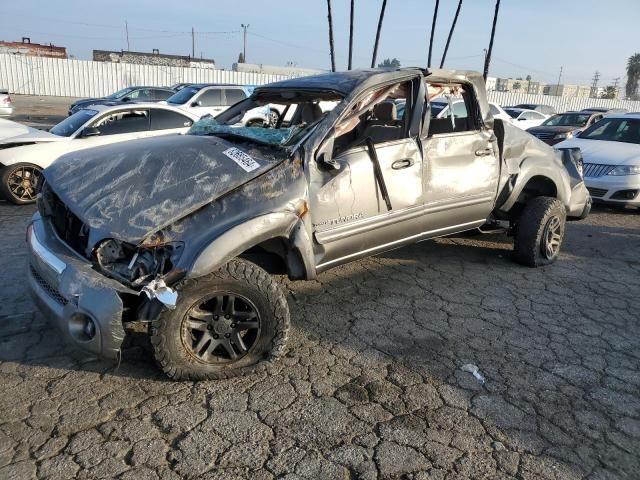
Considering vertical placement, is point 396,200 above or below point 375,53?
below

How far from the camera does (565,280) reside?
5.09 metres

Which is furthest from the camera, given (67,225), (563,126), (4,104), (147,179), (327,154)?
(4,104)

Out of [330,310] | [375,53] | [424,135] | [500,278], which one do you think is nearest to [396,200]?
[424,135]

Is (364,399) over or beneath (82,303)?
beneath

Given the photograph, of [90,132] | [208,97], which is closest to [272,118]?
[90,132]

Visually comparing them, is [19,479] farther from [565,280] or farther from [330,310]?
[565,280]

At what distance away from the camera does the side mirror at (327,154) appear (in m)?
3.45

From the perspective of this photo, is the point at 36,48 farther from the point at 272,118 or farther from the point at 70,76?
the point at 272,118

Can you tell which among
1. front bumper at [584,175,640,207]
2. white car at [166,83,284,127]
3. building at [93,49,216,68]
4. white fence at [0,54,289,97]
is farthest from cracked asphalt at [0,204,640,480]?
building at [93,49,216,68]

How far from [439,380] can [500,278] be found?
7.16ft

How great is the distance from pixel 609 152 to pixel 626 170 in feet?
1.76

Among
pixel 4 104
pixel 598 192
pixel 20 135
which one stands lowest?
pixel 598 192

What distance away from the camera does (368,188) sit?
3.75 m

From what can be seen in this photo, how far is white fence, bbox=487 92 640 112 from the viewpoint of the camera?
1393 inches
